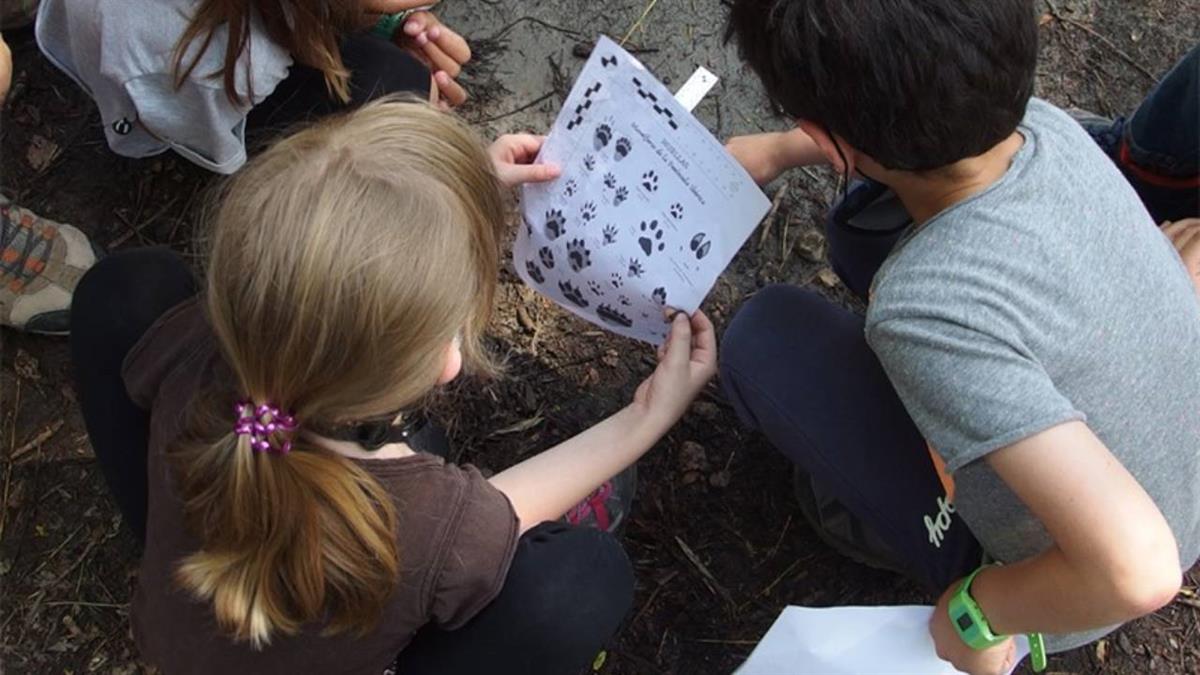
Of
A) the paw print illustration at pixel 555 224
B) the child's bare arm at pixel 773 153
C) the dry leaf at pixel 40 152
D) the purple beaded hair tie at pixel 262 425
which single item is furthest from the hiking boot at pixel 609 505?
the dry leaf at pixel 40 152

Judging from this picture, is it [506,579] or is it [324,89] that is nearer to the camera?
[506,579]

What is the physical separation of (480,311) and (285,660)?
422 mm

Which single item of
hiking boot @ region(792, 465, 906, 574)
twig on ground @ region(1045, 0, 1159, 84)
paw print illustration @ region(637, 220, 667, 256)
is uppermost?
twig on ground @ region(1045, 0, 1159, 84)

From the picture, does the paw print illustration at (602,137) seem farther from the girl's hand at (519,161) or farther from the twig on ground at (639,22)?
the twig on ground at (639,22)

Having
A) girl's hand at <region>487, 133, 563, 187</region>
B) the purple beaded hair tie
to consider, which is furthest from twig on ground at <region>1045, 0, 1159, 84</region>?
the purple beaded hair tie

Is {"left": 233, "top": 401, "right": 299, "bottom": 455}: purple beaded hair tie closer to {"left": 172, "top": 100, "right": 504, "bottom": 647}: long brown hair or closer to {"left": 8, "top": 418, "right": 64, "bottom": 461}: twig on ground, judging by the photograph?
{"left": 172, "top": 100, "right": 504, "bottom": 647}: long brown hair

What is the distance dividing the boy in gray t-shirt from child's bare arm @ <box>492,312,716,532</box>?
0.35 meters

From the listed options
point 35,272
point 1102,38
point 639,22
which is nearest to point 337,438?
point 35,272

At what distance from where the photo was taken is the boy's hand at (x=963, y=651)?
3.94ft

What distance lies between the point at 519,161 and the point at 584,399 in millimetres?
480

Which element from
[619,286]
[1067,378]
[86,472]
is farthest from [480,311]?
[86,472]

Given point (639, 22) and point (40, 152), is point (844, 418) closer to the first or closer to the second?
point (639, 22)

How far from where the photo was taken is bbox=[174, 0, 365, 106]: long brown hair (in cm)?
138

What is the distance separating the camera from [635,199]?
4.38ft
